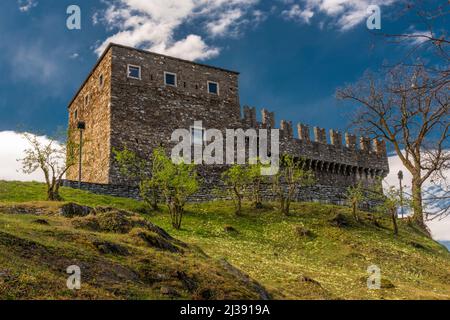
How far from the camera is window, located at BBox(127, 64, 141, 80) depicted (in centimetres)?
3855

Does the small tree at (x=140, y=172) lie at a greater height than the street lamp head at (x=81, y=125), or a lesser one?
lesser

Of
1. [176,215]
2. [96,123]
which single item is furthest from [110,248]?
[96,123]

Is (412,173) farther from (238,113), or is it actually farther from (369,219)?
(238,113)

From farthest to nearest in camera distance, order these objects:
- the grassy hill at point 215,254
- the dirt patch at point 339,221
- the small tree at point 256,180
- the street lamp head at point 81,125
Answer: the street lamp head at point 81,125 < the small tree at point 256,180 < the dirt patch at point 339,221 < the grassy hill at point 215,254

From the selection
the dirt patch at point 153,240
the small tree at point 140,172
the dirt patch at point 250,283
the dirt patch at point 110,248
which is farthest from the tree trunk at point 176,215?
the dirt patch at point 110,248

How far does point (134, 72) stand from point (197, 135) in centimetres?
700

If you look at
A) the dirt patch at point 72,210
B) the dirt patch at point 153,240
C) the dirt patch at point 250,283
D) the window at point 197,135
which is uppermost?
the window at point 197,135

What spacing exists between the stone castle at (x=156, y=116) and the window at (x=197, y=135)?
569 mm

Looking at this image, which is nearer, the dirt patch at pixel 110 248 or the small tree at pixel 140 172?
the dirt patch at pixel 110 248

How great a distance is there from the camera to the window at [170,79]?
40.0 m

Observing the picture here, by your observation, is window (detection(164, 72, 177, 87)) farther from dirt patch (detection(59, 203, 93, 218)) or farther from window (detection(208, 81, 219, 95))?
dirt patch (detection(59, 203, 93, 218))

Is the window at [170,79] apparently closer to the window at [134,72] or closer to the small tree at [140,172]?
the window at [134,72]

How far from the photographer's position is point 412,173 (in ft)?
127

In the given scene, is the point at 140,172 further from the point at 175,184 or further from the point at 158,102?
the point at 175,184
